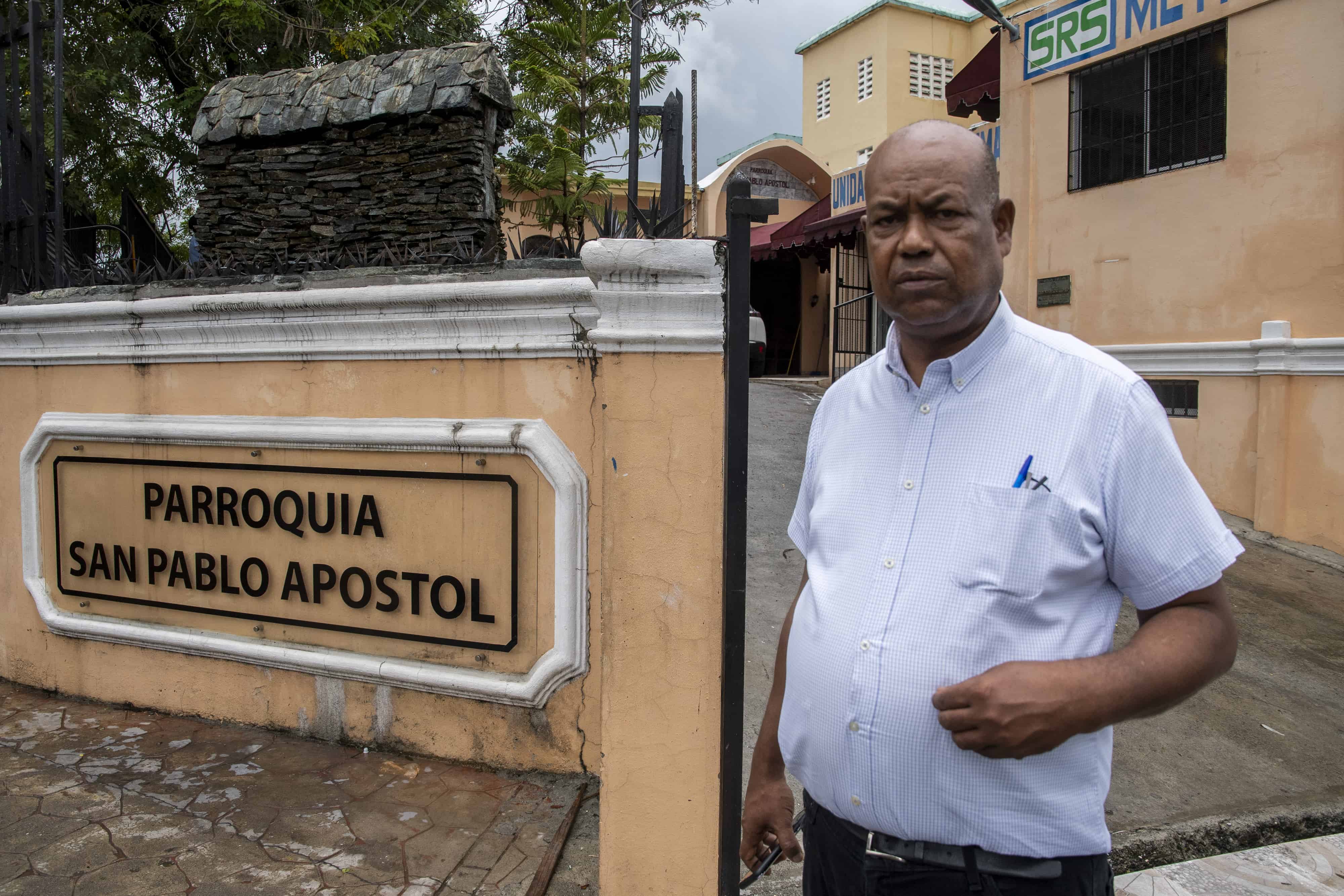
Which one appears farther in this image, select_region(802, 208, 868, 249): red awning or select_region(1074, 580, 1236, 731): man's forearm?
select_region(802, 208, 868, 249): red awning

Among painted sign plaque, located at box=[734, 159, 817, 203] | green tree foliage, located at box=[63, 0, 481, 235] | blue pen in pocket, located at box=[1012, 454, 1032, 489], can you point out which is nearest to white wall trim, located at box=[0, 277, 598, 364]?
blue pen in pocket, located at box=[1012, 454, 1032, 489]

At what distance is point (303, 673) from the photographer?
3.49 m

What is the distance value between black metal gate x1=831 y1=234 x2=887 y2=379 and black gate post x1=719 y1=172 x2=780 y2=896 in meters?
9.46

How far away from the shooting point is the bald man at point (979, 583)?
1.20 meters

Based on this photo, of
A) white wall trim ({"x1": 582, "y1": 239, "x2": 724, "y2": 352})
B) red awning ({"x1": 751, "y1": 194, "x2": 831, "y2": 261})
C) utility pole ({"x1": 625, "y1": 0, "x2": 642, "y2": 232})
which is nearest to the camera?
white wall trim ({"x1": 582, "y1": 239, "x2": 724, "y2": 352})

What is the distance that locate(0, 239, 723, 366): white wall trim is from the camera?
2.36 meters

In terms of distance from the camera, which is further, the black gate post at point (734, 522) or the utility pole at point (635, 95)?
the utility pole at point (635, 95)

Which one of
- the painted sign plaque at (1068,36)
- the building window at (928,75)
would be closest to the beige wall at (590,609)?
the painted sign plaque at (1068,36)

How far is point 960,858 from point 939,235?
3.09 feet

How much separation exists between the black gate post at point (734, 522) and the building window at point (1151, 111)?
257 inches

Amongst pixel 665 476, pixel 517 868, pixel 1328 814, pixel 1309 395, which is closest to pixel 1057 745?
pixel 665 476

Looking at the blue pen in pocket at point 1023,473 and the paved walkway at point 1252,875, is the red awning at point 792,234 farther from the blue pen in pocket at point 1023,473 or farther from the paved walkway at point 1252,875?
the blue pen in pocket at point 1023,473

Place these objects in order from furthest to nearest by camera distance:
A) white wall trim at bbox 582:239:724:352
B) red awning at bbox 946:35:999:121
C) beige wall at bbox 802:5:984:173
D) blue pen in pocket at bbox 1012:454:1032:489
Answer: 1. beige wall at bbox 802:5:984:173
2. red awning at bbox 946:35:999:121
3. white wall trim at bbox 582:239:724:352
4. blue pen in pocket at bbox 1012:454:1032:489

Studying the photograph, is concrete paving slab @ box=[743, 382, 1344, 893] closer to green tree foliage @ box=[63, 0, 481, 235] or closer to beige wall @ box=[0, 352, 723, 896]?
beige wall @ box=[0, 352, 723, 896]
